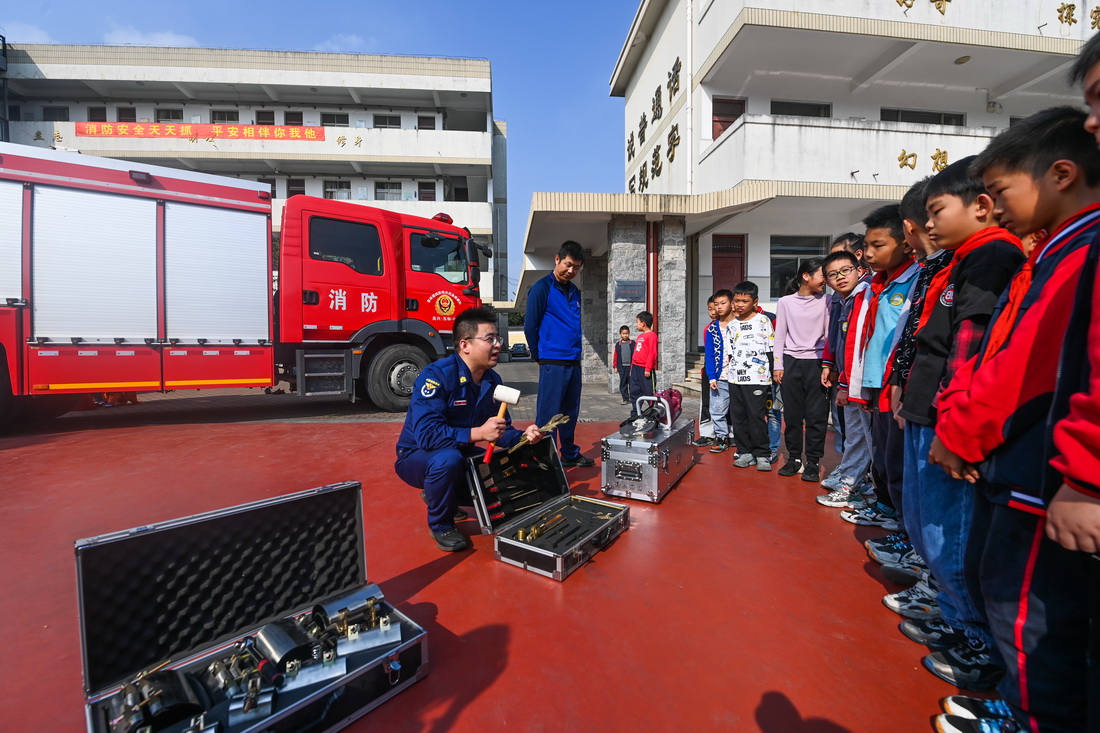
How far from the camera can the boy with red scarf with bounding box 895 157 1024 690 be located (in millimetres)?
1562

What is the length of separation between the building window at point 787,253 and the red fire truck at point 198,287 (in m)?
7.03

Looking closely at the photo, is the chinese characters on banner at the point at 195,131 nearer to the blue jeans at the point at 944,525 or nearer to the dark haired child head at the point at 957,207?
the dark haired child head at the point at 957,207

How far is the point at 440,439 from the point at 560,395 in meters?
1.61

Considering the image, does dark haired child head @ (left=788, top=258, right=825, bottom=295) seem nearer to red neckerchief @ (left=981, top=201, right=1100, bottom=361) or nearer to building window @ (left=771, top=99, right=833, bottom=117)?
red neckerchief @ (left=981, top=201, right=1100, bottom=361)

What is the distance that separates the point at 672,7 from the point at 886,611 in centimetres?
1363

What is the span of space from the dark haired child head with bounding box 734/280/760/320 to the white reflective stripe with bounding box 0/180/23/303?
25.4 ft

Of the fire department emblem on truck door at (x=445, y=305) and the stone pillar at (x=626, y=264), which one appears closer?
the fire department emblem on truck door at (x=445, y=305)

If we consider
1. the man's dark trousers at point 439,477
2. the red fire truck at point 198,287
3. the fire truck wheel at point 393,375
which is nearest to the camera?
the man's dark trousers at point 439,477

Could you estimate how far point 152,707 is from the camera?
1173 mm

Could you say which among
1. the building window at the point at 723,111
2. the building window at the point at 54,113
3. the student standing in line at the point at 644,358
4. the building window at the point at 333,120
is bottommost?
the student standing in line at the point at 644,358

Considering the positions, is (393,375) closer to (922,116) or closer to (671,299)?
(671,299)

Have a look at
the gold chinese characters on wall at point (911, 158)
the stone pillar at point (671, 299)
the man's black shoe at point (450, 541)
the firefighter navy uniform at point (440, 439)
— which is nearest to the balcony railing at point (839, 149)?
the gold chinese characters on wall at point (911, 158)

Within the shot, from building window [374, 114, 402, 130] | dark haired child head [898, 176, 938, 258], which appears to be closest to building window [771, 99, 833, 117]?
dark haired child head [898, 176, 938, 258]

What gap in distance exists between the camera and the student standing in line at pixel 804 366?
3.74 m
